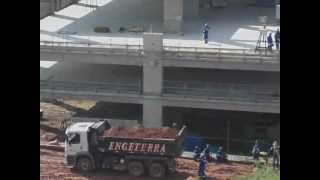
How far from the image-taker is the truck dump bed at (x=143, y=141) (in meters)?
17.1

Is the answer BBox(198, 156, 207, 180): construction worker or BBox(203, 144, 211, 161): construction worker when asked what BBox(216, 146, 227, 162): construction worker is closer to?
BBox(203, 144, 211, 161): construction worker

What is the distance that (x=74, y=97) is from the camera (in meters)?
22.9

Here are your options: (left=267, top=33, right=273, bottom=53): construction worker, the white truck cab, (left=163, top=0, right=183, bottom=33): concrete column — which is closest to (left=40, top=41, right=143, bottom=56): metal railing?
(left=163, top=0, right=183, bottom=33): concrete column

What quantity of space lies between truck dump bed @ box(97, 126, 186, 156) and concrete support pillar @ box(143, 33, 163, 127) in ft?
12.9

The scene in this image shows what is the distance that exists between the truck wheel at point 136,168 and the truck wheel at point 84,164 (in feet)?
3.43

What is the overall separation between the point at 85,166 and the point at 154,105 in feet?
15.7

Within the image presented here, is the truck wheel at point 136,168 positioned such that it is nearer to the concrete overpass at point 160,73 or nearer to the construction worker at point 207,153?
the construction worker at point 207,153

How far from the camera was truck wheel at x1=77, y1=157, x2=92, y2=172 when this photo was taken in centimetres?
1796

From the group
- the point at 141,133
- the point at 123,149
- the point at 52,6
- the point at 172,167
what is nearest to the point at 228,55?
the point at 141,133

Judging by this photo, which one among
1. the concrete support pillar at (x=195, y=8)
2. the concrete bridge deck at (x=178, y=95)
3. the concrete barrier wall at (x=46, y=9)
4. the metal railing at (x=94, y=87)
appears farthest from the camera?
the concrete barrier wall at (x=46, y=9)

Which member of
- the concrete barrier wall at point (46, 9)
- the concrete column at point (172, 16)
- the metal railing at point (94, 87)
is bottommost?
the metal railing at point (94, 87)

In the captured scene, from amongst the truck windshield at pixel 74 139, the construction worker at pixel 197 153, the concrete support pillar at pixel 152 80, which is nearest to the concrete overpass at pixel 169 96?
the concrete support pillar at pixel 152 80
